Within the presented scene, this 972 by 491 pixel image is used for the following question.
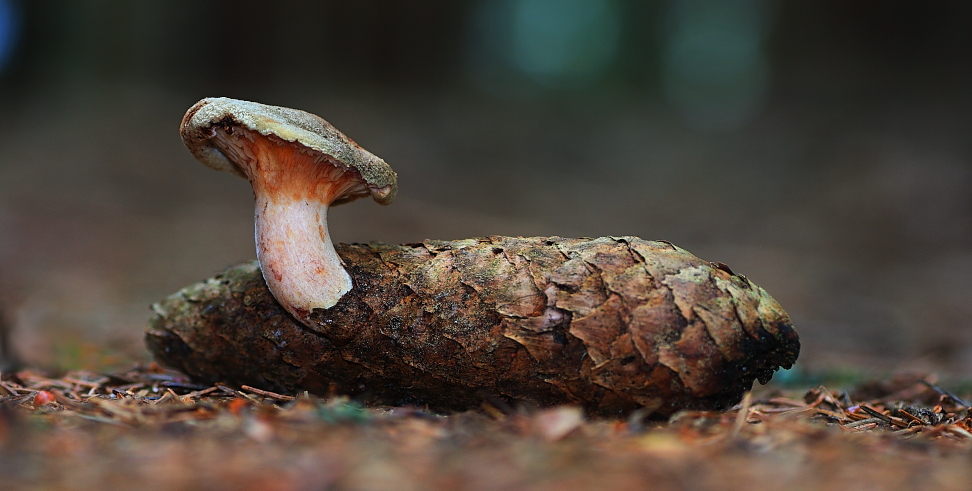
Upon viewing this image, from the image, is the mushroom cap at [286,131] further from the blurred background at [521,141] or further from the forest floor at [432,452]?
the blurred background at [521,141]

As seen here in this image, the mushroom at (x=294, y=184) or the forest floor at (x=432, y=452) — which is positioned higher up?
the mushroom at (x=294, y=184)

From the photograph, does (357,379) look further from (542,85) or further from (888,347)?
(542,85)

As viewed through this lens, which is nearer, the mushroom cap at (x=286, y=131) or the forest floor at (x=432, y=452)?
the forest floor at (x=432, y=452)

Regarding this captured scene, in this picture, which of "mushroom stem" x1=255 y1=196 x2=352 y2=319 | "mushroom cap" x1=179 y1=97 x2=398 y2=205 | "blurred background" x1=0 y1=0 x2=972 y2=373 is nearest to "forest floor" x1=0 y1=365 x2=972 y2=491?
"mushroom stem" x1=255 y1=196 x2=352 y2=319

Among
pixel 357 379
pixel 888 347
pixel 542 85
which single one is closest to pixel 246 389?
pixel 357 379

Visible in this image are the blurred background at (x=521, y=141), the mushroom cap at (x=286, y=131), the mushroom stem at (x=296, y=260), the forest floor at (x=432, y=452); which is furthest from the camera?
the blurred background at (x=521, y=141)

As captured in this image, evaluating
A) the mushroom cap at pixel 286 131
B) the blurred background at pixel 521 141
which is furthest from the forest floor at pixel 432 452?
the blurred background at pixel 521 141

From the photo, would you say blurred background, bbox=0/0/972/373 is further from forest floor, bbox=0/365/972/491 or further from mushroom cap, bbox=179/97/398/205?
forest floor, bbox=0/365/972/491
